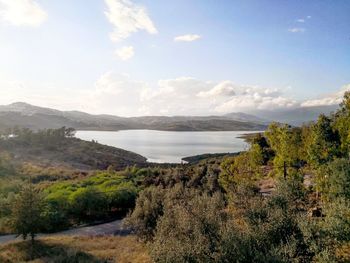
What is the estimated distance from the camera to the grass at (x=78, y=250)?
26.1 m

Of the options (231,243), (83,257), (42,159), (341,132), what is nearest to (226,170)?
(341,132)

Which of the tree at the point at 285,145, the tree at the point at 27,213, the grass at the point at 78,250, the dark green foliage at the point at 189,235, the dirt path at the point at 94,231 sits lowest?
the dirt path at the point at 94,231

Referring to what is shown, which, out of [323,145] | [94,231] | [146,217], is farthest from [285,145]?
[94,231]

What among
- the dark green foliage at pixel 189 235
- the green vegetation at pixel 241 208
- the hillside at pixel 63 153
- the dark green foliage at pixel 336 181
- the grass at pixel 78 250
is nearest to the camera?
the dark green foliage at pixel 189 235

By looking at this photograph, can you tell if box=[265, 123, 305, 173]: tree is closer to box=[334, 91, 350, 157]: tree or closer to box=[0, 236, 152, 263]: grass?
box=[334, 91, 350, 157]: tree

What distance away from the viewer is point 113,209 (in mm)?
49031

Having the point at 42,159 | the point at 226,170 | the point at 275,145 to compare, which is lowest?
→ the point at 42,159

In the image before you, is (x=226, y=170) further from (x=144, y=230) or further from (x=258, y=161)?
(x=144, y=230)

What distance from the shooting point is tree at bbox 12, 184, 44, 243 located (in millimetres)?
31141

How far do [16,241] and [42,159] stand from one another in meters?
82.2

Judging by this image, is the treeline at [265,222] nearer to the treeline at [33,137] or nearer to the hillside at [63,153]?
the hillside at [63,153]

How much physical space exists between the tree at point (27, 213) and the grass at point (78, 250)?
166 cm

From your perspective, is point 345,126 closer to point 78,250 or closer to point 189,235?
point 189,235

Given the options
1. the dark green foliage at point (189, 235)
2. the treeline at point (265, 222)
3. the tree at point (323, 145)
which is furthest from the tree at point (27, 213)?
the tree at point (323, 145)
